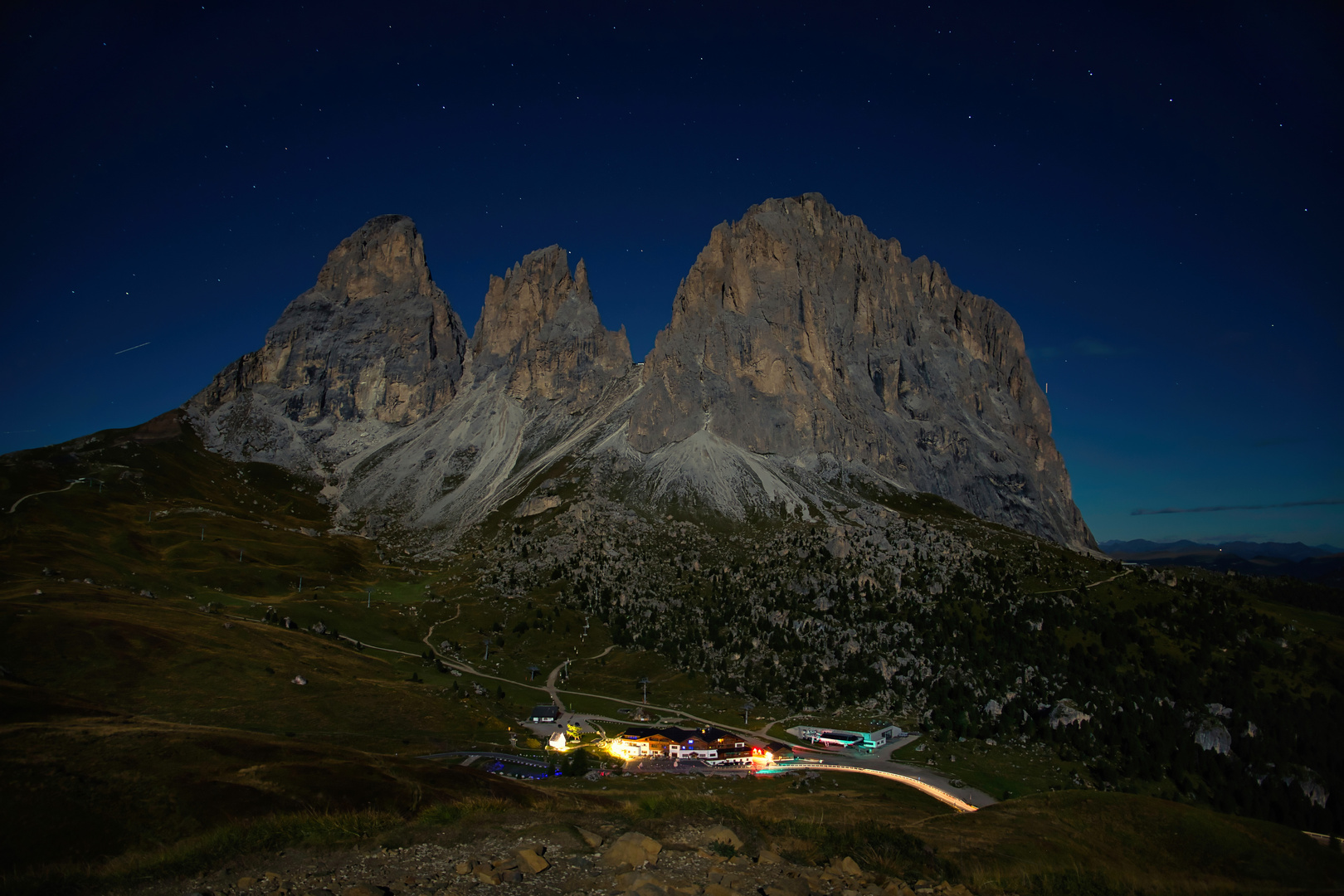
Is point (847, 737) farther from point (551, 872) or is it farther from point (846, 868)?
point (551, 872)

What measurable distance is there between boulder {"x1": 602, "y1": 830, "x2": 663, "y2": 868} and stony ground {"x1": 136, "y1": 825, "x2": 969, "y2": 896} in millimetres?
32

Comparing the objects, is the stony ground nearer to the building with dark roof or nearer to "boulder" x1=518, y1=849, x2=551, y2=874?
"boulder" x1=518, y1=849, x2=551, y2=874

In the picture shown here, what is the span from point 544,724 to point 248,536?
446 feet

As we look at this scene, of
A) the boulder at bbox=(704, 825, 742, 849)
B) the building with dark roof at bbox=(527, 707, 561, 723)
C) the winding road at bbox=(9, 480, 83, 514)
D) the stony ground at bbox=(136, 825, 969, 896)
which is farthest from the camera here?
the winding road at bbox=(9, 480, 83, 514)

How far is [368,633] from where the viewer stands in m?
133

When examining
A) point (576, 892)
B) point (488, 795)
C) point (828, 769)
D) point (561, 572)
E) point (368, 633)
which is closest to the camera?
point (576, 892)

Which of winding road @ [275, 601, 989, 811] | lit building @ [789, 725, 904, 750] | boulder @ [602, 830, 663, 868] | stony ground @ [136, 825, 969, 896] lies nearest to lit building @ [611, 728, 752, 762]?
winding road @ [275, 601, 989, 811]

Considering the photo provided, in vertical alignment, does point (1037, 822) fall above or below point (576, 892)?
below

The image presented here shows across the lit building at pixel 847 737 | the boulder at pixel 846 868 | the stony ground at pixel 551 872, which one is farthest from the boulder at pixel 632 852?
the lit building at pixel 847 737

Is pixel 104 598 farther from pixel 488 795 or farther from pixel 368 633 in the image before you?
pixel 488 795

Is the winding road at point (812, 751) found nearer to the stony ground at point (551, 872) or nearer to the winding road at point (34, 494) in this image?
the stony ground at point (551, 872)

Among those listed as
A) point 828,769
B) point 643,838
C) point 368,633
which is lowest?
point 828,769

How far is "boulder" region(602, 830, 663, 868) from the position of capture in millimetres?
20469

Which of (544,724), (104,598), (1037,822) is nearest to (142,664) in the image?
(104,598)
